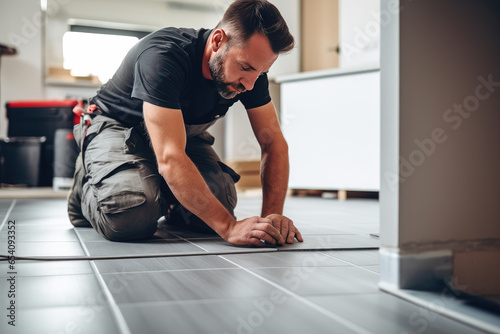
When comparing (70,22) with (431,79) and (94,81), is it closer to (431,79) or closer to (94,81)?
(94,81)

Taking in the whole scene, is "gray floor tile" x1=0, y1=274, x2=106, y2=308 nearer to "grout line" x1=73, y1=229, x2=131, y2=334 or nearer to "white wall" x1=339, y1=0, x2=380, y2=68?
"grout line" x1=73, y1=229, x2=131, y2=334

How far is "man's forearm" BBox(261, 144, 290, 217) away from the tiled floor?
6.7 inches

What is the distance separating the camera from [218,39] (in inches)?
54.4

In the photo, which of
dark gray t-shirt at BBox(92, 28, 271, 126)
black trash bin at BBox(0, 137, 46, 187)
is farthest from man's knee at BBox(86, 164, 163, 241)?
black trash bin at BBox(0, 137, 46, 187)

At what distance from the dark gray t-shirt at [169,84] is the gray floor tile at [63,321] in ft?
2.12

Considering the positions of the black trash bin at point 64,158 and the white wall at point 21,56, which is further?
the white wall at point 21,56

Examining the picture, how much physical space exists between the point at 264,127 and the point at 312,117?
211cm

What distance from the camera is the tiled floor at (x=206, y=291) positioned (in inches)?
26.4

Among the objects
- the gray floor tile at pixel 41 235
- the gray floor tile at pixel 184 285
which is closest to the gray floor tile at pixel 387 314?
the gray floor tile at pixel 184 285

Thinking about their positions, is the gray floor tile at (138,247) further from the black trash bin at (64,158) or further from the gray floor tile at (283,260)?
the black trash bin at (64,158)

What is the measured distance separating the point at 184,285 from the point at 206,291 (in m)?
0.06

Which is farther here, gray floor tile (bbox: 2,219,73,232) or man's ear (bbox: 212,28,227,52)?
gray floor tile (bbox: 2,219,73,232)

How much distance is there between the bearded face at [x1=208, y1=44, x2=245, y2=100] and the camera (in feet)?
4.48

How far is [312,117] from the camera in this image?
12.0ft
